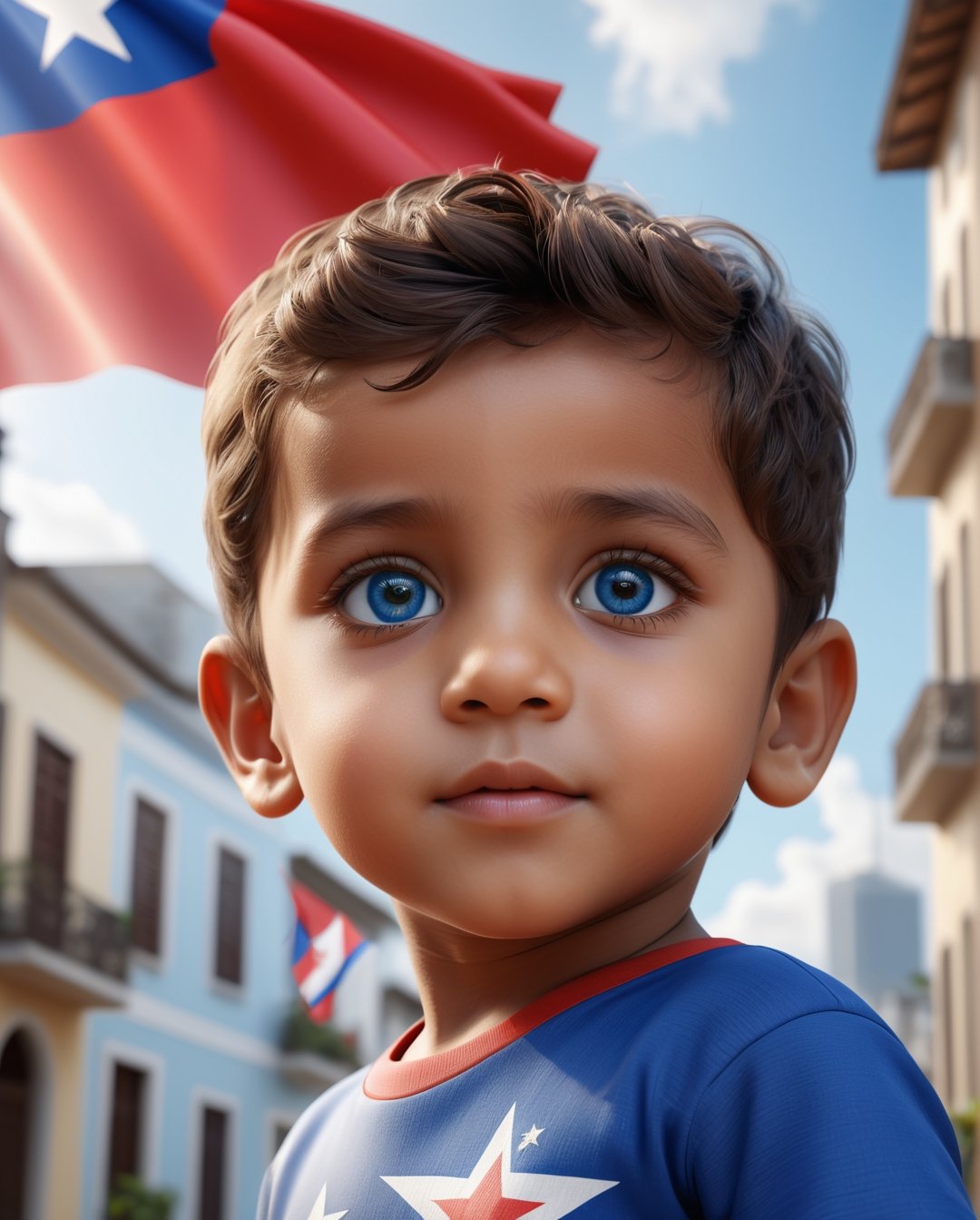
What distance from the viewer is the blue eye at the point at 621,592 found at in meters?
1.67

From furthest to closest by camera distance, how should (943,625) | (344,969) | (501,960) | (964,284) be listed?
(943,625)
(964,284)
(344,969)
(501,960)

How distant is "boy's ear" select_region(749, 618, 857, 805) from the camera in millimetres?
1913

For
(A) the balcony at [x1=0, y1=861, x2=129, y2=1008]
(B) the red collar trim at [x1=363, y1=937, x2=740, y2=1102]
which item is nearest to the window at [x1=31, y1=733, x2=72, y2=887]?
(A) the balcony at [x1=0, y1=861, x2=129, y2=1008]

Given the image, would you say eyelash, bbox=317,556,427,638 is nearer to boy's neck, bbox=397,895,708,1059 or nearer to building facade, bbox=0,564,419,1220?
boy's neck, bbox=397,895,708,1059

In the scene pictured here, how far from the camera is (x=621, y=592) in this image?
5.49 feet

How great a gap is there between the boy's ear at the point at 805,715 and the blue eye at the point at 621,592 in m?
0.28

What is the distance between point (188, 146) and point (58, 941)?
1675 centimetres

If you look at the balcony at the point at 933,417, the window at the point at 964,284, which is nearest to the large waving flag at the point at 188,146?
the balcony at the point at 933,417

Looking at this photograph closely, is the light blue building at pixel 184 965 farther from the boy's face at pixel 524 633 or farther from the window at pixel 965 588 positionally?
the boy's face at pixel 524 633

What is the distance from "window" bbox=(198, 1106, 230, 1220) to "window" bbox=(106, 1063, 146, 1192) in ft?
6.45

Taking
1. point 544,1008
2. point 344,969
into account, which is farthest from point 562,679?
point 344,969

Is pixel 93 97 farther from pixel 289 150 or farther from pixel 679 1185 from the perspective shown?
pixel 679 1185

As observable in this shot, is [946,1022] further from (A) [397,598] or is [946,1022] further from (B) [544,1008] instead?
(A) [397,598]

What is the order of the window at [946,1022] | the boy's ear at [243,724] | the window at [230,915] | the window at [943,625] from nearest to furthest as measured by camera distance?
the boy's ear at [243,724]
the window at [946,1022]
the window at [943,625]
the window at [230,915]
